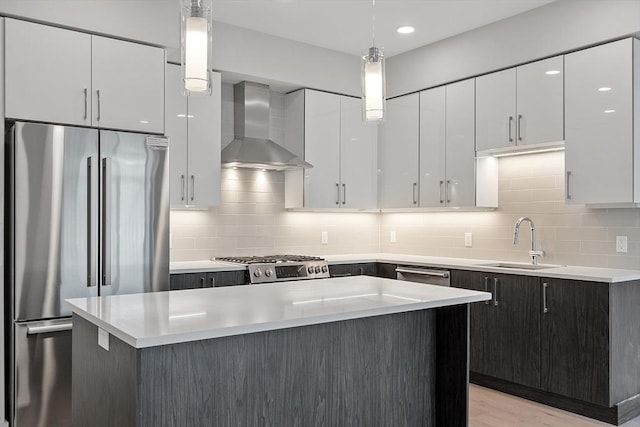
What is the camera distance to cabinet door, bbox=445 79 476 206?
15.4 feet

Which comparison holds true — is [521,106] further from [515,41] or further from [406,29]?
[406,29]

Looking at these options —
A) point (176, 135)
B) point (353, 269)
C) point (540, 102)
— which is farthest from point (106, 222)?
point (540, 102)

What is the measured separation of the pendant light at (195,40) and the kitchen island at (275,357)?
35.7 inches

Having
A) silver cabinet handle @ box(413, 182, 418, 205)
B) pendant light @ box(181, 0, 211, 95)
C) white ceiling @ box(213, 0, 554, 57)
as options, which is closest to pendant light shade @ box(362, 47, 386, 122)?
pendant light @ box(181, 0, 211, 95)

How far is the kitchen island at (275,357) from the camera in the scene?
194 cm

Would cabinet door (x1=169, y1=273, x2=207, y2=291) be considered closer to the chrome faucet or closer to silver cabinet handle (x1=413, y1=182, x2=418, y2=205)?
silver cabinet handle (x1=413, y1=182, x2=418, y2=205)

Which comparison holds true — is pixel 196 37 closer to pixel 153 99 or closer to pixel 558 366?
pixel 153 99

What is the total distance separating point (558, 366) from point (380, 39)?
2929mm

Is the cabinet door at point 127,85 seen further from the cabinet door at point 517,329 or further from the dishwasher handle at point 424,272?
the cabinet door at point 517,329

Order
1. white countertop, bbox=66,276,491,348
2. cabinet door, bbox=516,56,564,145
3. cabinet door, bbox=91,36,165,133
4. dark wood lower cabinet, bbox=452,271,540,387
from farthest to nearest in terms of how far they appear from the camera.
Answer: cabinet door, bbox=516,56,564,145 < dark wood lower cabinet, bbox=452,271,540,387 < cabinet door, bbox=91,36,165,133 < white countertop, bbox=66,276,491,348

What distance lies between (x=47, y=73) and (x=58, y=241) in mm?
1013

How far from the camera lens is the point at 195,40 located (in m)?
2.14

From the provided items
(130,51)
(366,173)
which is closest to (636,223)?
(366,173)

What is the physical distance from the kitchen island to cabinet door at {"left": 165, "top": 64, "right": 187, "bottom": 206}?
160 cm
